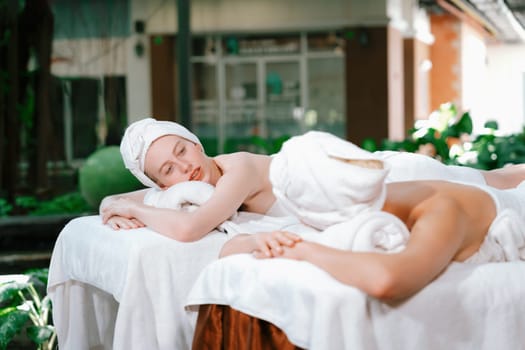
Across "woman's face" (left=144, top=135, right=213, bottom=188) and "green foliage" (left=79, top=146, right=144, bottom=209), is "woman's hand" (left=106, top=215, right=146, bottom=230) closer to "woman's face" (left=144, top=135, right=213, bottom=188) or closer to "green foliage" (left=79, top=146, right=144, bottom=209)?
"woman's face" (left=144, top=135, right=213, bottom=188)

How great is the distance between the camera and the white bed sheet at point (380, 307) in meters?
1.72

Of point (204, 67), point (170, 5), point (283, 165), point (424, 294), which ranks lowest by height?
point (424, 294)

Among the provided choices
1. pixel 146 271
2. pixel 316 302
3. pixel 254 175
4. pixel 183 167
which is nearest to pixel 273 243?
pixel 316 302

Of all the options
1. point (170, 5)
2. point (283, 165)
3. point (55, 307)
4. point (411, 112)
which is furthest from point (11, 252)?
point (411, 112)

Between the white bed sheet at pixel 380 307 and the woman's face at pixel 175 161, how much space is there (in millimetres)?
876

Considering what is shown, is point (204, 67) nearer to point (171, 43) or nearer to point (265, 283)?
point (171, 43)

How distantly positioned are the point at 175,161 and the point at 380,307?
121 cm

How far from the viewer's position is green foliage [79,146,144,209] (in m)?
6.66

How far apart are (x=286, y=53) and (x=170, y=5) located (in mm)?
1940

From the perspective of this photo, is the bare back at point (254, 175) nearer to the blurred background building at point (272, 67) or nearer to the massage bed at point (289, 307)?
the massage bed at point (289, 307)

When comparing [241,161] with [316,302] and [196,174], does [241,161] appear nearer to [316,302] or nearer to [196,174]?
[196,174]

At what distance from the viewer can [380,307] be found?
1764 mm

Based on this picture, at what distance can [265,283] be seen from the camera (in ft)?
6.01

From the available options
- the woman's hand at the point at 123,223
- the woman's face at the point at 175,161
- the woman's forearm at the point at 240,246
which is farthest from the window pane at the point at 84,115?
the woman's forearm at the point at 240,246
